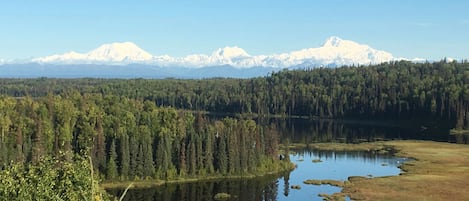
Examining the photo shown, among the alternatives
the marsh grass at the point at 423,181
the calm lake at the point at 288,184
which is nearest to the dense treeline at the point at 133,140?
the calm lake at the point at 288,184

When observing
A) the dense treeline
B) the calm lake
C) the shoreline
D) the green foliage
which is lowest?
the calm lake

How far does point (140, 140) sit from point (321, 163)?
155 ft

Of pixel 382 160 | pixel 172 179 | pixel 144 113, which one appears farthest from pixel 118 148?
pixel 382 160

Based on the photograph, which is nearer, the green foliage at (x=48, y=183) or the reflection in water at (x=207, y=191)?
the green foliage at (x=48, y=183)

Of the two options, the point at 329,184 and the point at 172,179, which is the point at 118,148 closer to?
the point at 172,179

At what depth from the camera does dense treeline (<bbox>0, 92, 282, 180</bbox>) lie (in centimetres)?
11575

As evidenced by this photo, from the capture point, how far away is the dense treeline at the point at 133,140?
380 feet

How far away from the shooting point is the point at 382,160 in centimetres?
15038

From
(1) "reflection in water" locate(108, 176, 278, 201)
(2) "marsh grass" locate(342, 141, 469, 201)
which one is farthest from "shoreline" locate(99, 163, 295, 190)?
(2) "marsh grass" locate(342, 141, 469, 201)

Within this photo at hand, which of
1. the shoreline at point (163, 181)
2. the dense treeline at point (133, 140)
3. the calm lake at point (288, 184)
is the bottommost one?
the calm lake at point (288, 184)

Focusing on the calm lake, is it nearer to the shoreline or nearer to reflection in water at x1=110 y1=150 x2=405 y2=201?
reflection in water at x1=110 y1=150 x2=405 y2=201

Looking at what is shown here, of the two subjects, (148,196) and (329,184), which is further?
(329,184)

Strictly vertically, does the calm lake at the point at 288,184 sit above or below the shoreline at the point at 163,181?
below

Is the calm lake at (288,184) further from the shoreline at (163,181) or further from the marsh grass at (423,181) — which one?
the marsh grass at (423,181)
